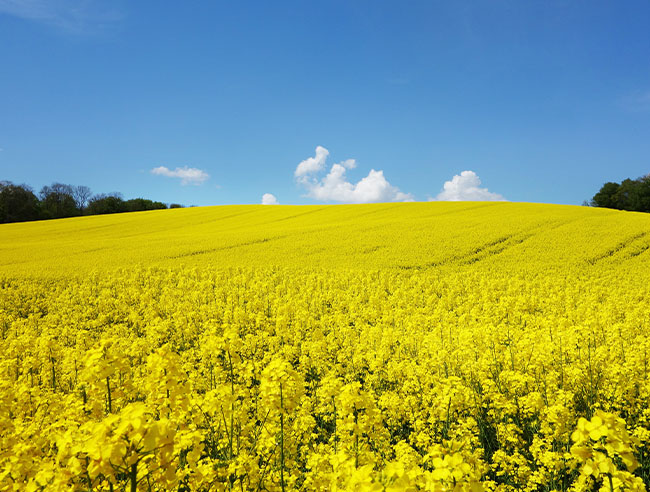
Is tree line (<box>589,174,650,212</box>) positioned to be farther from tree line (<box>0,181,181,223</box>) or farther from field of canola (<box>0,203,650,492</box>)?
tree line (<box>0,181,181,223</box>)

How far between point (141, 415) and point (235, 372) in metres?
5.58

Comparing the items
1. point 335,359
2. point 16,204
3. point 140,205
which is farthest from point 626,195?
point 16,204

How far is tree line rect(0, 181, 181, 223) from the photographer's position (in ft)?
181

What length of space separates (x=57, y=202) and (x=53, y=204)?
2.09 metres

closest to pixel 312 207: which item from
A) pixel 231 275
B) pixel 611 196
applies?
pixel 231 275

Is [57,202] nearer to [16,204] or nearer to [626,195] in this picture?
[16,204]

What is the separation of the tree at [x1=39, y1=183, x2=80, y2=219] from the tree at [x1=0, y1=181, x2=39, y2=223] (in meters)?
2.72

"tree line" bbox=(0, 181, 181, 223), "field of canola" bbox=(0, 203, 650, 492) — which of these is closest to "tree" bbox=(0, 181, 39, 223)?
"tree line" bbox=(0, 181, 181, 223)

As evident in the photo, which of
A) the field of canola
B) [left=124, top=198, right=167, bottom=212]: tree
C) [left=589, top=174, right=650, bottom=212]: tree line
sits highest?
[left=124, top=198, right=167, bottom=212]: tree

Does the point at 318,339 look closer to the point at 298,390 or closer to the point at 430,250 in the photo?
the point at 298,390

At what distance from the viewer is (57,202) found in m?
66.9

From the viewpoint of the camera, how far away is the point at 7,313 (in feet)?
40.8

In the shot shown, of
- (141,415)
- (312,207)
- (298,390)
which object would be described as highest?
(312,207)

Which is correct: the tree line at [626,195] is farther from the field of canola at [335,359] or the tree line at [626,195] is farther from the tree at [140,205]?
the tree at [140,205]
